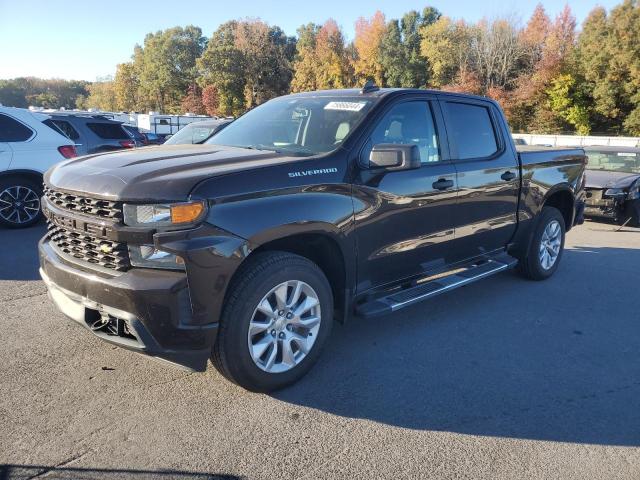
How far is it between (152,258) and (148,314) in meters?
0.30

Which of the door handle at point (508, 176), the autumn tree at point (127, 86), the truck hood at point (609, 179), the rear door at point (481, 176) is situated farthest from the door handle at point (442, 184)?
the autumn tree at point (127, 86)

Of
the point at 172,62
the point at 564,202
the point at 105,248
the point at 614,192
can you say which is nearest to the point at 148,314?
the point at 105,248

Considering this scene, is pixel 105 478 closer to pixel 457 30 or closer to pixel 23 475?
pixel 23 475

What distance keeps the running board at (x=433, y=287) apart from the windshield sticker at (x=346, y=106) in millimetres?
1493

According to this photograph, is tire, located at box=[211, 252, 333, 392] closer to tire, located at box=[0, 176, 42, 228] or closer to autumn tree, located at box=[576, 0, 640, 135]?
tire, located at box=[0, 176, 42, 228]

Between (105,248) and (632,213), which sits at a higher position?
(105,248)

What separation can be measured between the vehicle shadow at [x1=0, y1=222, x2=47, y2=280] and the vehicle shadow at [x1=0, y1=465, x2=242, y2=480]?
340 cm

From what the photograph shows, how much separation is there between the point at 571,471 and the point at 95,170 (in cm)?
320

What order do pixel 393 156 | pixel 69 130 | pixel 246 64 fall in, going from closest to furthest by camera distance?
pixel 393 156 → pixel 69 130 → pixel 246 64

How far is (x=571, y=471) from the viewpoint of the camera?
8.87 feet

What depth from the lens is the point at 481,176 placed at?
479cm

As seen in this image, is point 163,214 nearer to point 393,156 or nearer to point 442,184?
point 393,156

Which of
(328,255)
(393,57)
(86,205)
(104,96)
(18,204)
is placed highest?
(393,57)

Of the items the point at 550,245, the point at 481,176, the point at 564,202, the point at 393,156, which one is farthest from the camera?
the point at 564,202
